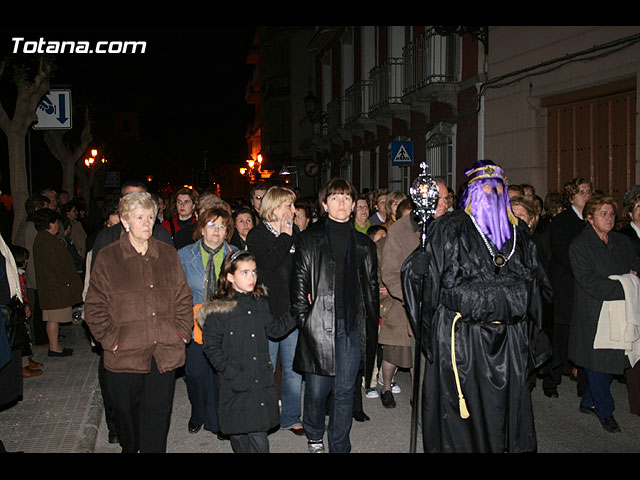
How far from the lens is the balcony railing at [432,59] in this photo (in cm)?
1545

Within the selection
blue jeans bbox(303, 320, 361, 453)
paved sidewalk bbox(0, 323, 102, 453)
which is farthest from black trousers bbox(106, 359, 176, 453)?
blue jeans bbox(303, 320, 361, 453)

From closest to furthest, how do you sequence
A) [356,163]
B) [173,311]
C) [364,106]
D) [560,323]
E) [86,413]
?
1. [173,311]
2. [86,413]
3. [560,323]
4. [364,106]
5. [356,163]

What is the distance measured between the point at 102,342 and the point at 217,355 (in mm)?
819

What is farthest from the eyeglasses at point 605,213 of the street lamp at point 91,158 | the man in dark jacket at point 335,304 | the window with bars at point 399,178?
the street lamp at point 91,158

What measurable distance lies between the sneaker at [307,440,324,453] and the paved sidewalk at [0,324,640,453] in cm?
29

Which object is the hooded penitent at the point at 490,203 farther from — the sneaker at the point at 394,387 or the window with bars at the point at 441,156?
the window with bars at the point at 441,156

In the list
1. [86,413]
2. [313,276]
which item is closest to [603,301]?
[313,276]

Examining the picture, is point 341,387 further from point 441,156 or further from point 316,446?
point 441,156

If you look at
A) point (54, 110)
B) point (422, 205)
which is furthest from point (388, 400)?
point (54, 110)

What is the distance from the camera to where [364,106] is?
76.2 feet

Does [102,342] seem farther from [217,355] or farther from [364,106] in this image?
[364,106]

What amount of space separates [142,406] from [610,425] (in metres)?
4.20

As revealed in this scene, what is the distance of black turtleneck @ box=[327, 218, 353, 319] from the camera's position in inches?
202

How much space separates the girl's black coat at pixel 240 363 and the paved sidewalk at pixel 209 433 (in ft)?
4.00
